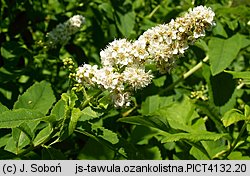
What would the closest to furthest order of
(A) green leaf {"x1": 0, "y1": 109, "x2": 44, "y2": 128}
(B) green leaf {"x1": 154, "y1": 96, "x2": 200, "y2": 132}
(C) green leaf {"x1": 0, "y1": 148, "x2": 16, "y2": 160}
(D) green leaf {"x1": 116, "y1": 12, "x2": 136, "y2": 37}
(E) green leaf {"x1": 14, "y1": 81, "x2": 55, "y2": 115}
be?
(A) green leaf {"x1": 0, "y1": 109, "x2": 44, "y2": 128}, (C) green leaf {"x1": 0, "y1": 148, "x2": 16, "y2": 160}, (E) green leaf {"x1": 14, "y1": 81, "x2": 55, "y2": 115}, (B) green leaf {"x1": 154, "y1": 96, "x2": 200, "y2": 132}, (D) green leaf {"x1": 116, "y1": 12, "x2": 136, "y2": 37}

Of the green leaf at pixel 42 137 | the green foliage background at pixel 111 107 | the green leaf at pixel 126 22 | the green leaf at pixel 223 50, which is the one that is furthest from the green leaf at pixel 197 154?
the green leaf at pixel 126 22

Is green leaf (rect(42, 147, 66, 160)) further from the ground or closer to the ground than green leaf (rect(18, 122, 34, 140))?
closer to the ground

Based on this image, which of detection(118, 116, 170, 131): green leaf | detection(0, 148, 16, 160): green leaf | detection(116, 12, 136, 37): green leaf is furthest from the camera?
detection(116, 12, 136, 37): green leaf

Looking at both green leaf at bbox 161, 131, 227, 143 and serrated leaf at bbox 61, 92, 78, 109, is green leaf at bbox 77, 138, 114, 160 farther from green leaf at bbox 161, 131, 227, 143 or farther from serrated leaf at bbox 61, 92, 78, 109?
serrated leaf at bbox 61, 92, 78, 109

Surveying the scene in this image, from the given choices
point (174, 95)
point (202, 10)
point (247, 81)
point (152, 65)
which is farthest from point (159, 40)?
point (174, 95)

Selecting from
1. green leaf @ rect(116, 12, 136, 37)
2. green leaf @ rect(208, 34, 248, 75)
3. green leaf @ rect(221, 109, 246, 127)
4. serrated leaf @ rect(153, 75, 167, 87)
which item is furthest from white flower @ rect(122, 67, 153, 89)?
serrated leaf @ rect(153, 75, 167, 87)

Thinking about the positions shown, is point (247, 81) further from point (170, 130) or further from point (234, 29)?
point (234, 29)

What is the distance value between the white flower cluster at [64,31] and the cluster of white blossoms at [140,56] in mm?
1107

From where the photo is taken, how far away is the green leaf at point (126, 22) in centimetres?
329

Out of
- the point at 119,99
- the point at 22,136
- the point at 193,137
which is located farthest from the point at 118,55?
the point at 22,136

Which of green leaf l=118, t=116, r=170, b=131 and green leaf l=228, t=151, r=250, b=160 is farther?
green leaf l=228, t=151, r=250, b=160

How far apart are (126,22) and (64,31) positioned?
46cm

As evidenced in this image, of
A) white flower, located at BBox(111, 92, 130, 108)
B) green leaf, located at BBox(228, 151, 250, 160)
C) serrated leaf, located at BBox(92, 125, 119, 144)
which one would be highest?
white flower, located at BBox(111, 92, 130, 108)

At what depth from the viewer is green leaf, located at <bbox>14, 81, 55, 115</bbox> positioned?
255 cm
